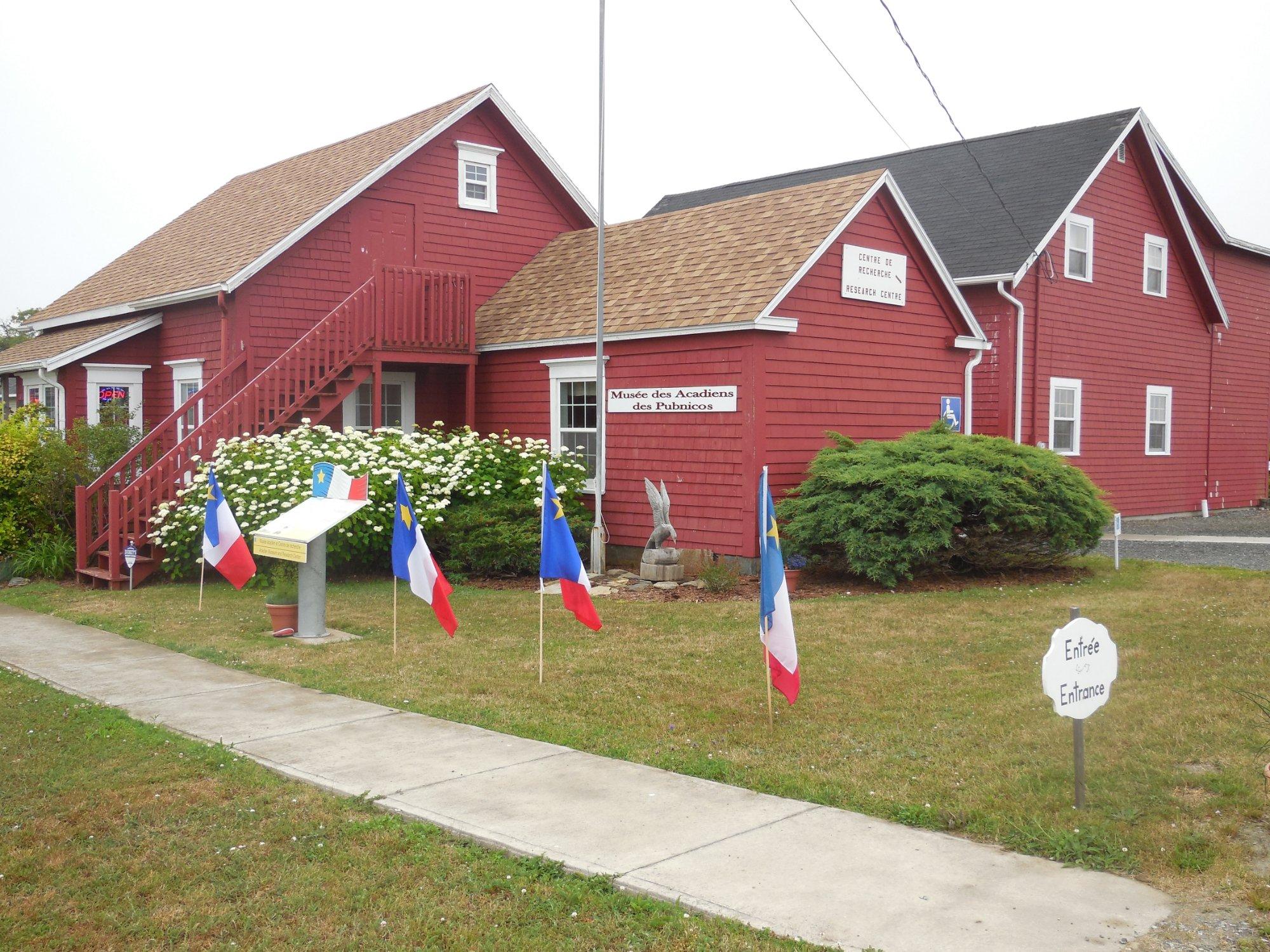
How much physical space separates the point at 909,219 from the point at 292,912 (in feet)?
41.9

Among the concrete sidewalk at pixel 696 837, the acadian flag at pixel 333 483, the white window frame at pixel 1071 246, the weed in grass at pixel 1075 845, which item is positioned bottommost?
the concrete sidewalk at pixel 696 837

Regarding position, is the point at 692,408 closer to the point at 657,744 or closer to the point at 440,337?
the point at 440,337

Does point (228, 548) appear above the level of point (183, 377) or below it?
below

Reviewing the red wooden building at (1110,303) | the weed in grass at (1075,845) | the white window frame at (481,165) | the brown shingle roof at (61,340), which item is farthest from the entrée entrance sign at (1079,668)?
the brown shingle roof at (61,340)

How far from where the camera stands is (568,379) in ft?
52.5

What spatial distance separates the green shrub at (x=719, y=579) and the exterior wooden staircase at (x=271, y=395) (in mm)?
6173

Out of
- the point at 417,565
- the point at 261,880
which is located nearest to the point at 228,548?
the point at 417,565

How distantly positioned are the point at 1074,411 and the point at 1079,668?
52.9 feet

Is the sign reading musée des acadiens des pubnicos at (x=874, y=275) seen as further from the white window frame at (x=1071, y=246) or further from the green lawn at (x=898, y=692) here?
the white window frame at (x=1071, y=246)

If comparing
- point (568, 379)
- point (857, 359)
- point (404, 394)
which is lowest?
point (404, 394)

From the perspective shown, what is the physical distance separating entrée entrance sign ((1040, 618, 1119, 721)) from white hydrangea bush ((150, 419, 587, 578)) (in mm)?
8978

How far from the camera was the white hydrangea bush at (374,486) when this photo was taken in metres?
13.5

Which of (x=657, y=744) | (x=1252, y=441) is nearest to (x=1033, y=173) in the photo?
(x=1252, y=441)

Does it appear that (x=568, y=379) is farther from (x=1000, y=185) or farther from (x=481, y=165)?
(x=1000, y=185)
